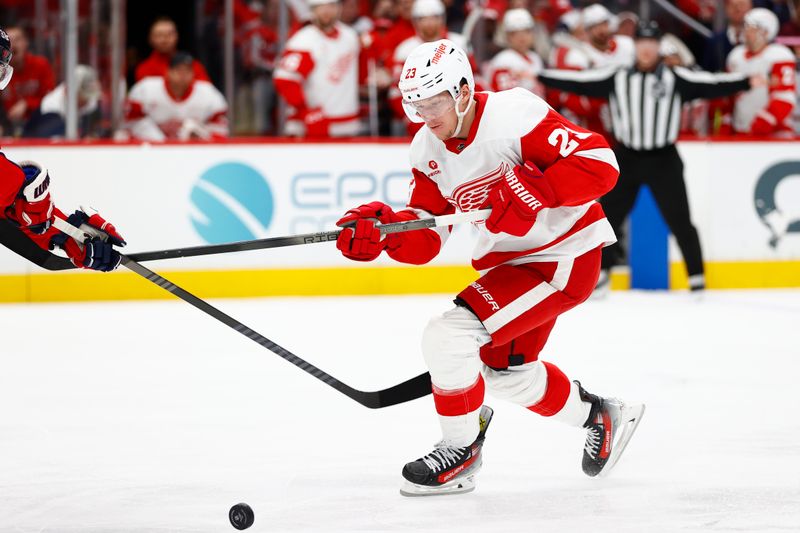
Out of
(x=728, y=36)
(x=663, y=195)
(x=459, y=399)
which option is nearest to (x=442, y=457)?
(x=459, y=399)

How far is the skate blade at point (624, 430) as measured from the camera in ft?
9.91

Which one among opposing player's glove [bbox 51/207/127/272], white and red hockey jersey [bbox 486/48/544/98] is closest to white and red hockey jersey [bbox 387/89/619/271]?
opposing player's glove [bbox 51/207/127/272]

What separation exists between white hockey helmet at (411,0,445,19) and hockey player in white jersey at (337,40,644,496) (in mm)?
4123

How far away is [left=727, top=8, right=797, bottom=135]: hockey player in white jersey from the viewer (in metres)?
7.28

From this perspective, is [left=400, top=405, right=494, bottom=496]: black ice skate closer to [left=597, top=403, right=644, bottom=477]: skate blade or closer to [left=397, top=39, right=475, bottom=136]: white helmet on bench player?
[left=597, top=403, right=644, bottom=477]: skate blade

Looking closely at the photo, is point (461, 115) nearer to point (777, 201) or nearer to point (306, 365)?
point (306, 365)

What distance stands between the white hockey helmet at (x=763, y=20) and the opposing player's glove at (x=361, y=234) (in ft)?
17.0

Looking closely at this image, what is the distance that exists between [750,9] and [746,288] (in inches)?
70.6

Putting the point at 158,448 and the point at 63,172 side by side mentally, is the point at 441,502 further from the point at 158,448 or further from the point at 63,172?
the point at 63,172

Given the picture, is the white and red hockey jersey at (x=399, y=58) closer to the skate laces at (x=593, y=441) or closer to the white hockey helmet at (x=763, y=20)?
the white hockey helmet at (x=763, y=20)

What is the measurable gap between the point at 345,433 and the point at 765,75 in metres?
4.79

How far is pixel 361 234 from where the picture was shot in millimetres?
2785

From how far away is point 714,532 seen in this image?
248cm

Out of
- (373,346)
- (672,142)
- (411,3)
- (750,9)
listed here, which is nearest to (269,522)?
(373,346)
